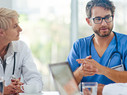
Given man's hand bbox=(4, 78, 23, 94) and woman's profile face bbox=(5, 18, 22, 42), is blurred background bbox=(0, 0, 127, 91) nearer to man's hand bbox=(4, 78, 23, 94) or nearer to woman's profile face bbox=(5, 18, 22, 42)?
woman's profile face bbox=(5, 18, 22, 42)

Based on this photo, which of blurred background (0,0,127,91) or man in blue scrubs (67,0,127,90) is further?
blurred background (0,0,127,91)

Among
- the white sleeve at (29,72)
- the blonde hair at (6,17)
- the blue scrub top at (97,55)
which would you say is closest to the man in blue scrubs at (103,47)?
the blue scrub top at (97,55)

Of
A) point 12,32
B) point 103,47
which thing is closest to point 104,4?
point 103,47

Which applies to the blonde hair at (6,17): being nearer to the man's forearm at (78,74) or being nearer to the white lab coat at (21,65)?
the white lab coat at (21,65)

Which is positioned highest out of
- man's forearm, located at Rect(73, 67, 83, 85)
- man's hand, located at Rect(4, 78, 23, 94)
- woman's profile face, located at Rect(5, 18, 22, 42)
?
woman's profile face, located at Rect(5, 18, 22, 42)

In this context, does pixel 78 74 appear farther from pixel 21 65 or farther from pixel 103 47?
pixel 21 65

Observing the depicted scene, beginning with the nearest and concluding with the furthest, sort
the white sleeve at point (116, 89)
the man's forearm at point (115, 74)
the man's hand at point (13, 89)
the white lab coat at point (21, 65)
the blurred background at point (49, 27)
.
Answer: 1. the white sleeve at point (116, 89)
2. the man's hand at point (13, 89)
3. the man's forearm at point (115, 74)
4. the white lab coat at point (21, 65)
5. the blurred background at point (49, 27)

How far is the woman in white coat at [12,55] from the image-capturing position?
6.46ft

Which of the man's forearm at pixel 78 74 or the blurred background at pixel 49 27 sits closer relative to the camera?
the man's forearm at pixel 78 74

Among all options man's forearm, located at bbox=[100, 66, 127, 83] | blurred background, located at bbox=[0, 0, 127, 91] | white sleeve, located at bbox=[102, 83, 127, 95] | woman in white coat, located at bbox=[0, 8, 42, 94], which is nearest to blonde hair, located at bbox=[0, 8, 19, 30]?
woman in white coat, located at bbox=[0, 8, 42, 94]

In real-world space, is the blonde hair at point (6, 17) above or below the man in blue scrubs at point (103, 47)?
above

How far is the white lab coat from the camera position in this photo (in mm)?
1936

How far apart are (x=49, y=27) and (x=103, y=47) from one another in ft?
4.49

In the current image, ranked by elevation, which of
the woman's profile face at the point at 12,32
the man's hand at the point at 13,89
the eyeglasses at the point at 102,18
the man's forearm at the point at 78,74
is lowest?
the man's hand at the point at 13,89
